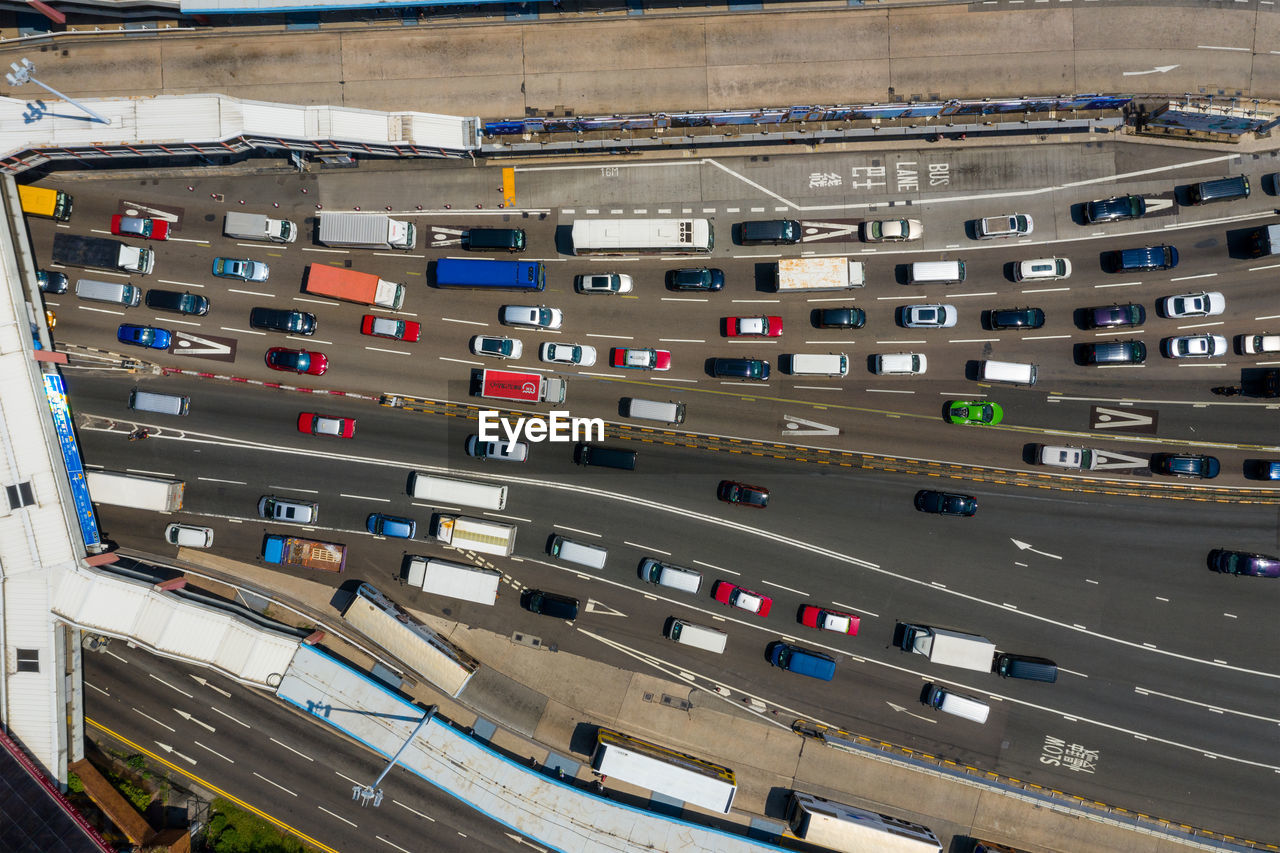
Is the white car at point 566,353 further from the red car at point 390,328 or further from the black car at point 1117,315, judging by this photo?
the black car at point 1117,315

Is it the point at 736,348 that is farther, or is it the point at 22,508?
the point at 736,348

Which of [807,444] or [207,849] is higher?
[807,444]

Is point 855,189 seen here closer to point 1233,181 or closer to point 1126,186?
point 1126,186

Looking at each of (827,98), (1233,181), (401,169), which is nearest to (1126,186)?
(1233,181)

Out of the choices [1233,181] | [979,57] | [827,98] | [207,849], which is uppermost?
[979,57]

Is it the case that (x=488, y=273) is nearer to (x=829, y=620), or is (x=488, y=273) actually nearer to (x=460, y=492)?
(x=460, y=492)
